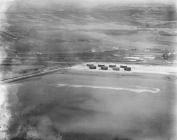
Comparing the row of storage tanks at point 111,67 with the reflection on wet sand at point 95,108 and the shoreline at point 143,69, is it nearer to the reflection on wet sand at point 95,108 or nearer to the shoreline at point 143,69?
the shoreline at point 143,69

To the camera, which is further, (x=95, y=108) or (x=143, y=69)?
(x=143, y=69)

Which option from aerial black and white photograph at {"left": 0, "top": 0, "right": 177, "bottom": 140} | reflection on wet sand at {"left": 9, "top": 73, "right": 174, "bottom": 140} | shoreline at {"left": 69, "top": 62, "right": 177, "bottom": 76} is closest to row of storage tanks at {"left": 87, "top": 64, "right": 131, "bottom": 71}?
aerial black and white photograph at {"left": 0, "top": 0, "right": 177, "bottom": 140}

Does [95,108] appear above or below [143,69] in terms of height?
below

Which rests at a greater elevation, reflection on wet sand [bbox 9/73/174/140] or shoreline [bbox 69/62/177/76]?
shoreline [bbox 69/62/177/76]

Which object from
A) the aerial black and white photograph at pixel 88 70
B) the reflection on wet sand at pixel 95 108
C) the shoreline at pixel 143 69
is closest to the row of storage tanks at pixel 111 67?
the aerial black and white photograph at pixel 88 70

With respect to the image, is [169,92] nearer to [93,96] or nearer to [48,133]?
[93,96]

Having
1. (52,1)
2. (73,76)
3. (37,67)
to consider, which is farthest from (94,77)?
(52,1)

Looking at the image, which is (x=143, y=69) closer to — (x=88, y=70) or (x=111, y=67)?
(x=111, y=67)

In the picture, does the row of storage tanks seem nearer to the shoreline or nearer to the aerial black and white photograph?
the aerial black and white photograph

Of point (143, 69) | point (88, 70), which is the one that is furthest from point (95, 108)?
point (143, 69)
